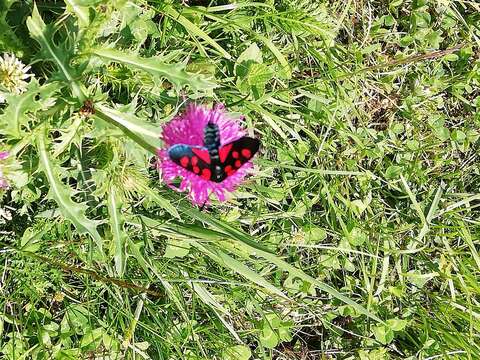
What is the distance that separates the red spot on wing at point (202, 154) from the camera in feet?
6.62

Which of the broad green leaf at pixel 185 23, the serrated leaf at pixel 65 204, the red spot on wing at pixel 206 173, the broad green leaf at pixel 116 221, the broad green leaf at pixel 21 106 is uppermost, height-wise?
the broad green leaf at pixel 185 23

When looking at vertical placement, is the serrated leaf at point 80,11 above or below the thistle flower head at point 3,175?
above

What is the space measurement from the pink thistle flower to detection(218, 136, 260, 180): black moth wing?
0.13 meters

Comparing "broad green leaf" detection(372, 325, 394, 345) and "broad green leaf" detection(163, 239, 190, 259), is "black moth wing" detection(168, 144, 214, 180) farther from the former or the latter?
"broad green leaf" detection(372, 325, 394, 345)

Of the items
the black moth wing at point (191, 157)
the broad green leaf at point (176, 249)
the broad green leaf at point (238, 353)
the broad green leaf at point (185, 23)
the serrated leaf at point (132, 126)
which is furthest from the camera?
the broad green leaf at point (238, 353)

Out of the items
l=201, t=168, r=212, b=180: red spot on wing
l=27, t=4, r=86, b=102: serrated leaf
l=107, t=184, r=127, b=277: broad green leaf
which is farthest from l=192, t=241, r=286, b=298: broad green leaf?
l=27, t=4, r=86, b=102: serrated leaf

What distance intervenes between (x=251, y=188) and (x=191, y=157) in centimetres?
76

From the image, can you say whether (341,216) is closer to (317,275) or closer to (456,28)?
(317,275)

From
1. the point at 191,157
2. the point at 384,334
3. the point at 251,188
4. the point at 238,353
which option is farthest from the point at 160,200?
the point at 384,334

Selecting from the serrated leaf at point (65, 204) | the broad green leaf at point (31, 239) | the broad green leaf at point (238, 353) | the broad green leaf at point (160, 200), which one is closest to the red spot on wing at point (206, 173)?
the broad green leaf at point (160, 200)

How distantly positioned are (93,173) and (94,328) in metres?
0.71

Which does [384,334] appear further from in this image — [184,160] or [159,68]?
[159,68]

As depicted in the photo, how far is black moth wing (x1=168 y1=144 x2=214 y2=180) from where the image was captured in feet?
6.57

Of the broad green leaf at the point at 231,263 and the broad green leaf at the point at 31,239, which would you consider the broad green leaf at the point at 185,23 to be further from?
the broad green leaf at the point at 31,239
